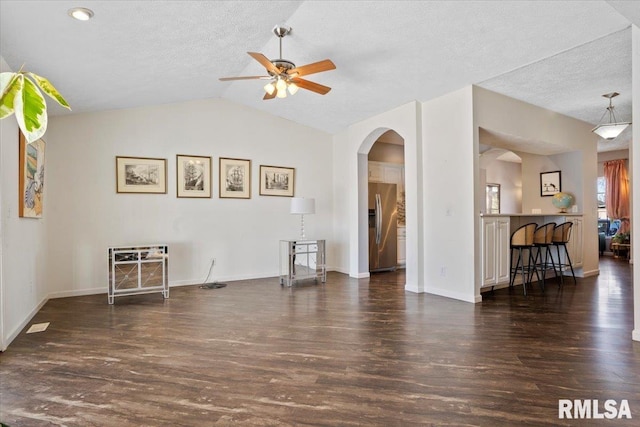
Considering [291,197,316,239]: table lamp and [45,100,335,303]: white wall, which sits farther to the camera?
[291,197,316,239]: table lamp

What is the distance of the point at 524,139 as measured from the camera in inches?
210

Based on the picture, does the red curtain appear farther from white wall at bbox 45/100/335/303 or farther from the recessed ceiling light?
the recessed ceiling light

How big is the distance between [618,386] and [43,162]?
19.7 feet

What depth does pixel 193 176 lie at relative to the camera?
5766 millimetres

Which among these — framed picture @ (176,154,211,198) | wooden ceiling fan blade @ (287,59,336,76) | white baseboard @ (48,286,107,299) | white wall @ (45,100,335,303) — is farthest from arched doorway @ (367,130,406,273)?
white baseboard @ (48,286,107,299)

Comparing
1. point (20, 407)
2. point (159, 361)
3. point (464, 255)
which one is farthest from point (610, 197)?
point (20, 407)

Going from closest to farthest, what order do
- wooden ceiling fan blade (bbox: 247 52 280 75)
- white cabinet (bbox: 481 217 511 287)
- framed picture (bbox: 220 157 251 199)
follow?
wooden ceiling fan blade (bbox: 247 52 280 75) → white cabinet (bbox: 481 217 511 287) → framed picture (bbox: 220 157 251 199)

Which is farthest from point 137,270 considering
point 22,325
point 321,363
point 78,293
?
point 321,363

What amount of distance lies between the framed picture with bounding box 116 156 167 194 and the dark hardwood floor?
5.77 feet

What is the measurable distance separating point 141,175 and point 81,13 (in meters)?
3.04

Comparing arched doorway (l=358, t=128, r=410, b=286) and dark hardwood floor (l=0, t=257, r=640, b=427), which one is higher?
arched doorway (l=358, t=128, r=410, b=286)

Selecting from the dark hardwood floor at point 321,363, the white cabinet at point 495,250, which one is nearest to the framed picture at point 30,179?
the dark hardwood floor at point 321,363

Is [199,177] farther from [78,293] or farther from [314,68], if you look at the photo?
[314,68]

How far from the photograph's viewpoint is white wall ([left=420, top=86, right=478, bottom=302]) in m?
4.50
